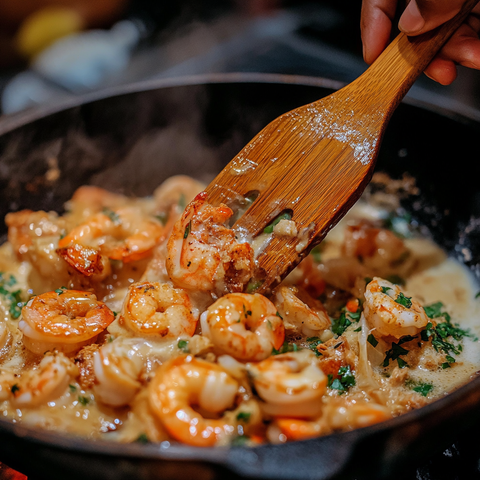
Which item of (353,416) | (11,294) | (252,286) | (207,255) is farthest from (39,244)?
(353,416)

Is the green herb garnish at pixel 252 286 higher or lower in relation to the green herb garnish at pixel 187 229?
lower

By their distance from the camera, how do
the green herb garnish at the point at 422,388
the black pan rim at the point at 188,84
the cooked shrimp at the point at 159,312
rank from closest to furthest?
the cooked shrimp at the point at 159,312, the green herb garnish at the point at 422,388, the black pan rim at the point at 188,84

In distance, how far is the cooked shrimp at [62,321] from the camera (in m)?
1.76

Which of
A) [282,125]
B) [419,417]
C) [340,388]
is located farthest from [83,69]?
[419,417]

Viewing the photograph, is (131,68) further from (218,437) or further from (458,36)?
(218,437)

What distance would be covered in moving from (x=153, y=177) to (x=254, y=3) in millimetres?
3470

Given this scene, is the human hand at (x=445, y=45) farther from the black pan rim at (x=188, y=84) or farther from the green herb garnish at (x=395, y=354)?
the green herb garnish at (x=395, y=354)

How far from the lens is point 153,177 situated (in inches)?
137

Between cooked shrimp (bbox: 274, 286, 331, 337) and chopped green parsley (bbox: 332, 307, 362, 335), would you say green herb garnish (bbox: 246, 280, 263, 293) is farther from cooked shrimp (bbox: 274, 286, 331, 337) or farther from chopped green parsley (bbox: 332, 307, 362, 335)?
chopped green parsley (bbox: 332, 307, 362, 335)

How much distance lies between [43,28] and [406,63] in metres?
5.17

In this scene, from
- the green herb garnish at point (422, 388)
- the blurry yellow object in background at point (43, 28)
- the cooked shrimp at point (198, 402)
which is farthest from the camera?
the blurry yellow object in background at point (43, 28)

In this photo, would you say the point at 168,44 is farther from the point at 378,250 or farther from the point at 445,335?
the point at 445,335

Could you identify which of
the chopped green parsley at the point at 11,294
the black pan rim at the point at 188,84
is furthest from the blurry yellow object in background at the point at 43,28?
the chopped green parsley at the point at 11,294

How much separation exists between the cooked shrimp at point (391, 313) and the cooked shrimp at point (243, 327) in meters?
0.43
